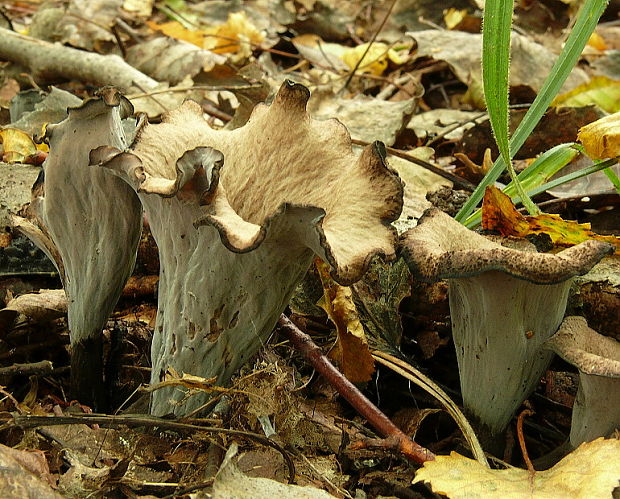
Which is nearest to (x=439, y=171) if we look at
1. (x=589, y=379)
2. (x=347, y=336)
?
(x=347, y=336)

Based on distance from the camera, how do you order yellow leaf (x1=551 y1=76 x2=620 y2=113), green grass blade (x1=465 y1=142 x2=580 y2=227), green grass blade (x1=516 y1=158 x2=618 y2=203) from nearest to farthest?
1. green grass blade (x1=516 y1=158 x2=618 y2=203)
2. green grass blade (x1=465 y1=142 x2=580 y2=227)
3. yellow leaf (x1=551 y1=76 x2=620 y2=113)

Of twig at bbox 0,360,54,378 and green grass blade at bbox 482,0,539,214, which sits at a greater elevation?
green grass blade at bbox 482,0,539,214

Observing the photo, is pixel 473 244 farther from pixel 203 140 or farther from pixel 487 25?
pixel 203 140

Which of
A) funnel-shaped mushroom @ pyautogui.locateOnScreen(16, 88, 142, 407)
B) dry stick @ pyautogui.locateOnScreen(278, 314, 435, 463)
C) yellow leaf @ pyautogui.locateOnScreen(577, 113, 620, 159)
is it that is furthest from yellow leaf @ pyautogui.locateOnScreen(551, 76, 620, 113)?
funnel-shaped mushroom @ pyautogui.locateOnScreen(16, 88, 142, 407)

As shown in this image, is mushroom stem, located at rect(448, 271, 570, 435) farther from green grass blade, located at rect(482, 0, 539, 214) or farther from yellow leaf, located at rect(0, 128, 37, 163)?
yellow leaf, located at rect(0, 128, 37, 163)

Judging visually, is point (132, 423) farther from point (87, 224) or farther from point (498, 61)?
point (498, 61)
